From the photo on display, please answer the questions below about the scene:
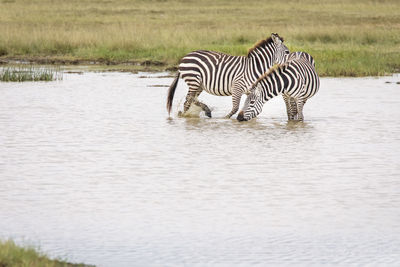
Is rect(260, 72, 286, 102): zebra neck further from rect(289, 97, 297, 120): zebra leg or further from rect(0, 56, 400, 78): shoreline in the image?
rect(0, 56, 400, 78): shoreline

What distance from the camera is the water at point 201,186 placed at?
6.95 m

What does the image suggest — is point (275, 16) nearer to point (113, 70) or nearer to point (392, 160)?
point (113, 70)

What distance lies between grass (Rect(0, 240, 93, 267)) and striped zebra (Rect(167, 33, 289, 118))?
10023mm

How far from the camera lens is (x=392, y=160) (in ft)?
36.9

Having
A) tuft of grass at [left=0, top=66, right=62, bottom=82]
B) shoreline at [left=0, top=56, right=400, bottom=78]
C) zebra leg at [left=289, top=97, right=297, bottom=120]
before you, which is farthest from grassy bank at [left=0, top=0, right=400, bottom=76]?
zebra leg at [left=289, top=97, right=297, bottom=120]

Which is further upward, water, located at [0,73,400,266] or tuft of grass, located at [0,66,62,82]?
water, located at [0,73,400,266]

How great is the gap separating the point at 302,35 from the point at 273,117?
16420 mm

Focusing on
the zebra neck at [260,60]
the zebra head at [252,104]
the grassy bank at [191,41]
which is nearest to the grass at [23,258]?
the zebra head at [252,104]


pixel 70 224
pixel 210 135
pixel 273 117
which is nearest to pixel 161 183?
pixel 70 224

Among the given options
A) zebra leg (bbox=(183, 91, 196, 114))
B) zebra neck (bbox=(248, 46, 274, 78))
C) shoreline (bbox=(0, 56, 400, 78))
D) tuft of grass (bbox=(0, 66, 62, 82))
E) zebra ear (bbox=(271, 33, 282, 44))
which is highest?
zebra ear (bbox=(271, 33, 282, 44))

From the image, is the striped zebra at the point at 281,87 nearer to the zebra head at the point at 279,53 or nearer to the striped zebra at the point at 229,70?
the striped zebra at the point at 229,70

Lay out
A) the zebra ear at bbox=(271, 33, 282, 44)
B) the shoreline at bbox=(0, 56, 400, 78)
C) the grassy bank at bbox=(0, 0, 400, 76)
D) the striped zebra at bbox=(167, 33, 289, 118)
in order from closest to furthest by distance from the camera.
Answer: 1. the striped zebra at bbox=(167, 33, 289, 118)
2. the zebra ear at bbox=(271, 33, 282, 44)
3. the grassy bank at bbox=(0, 0, 400, 76)
4. the shoreline at bbox=(0, 56, 400, 78)

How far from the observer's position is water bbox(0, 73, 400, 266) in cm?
695

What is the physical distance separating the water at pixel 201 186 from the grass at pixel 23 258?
550 millimetres
